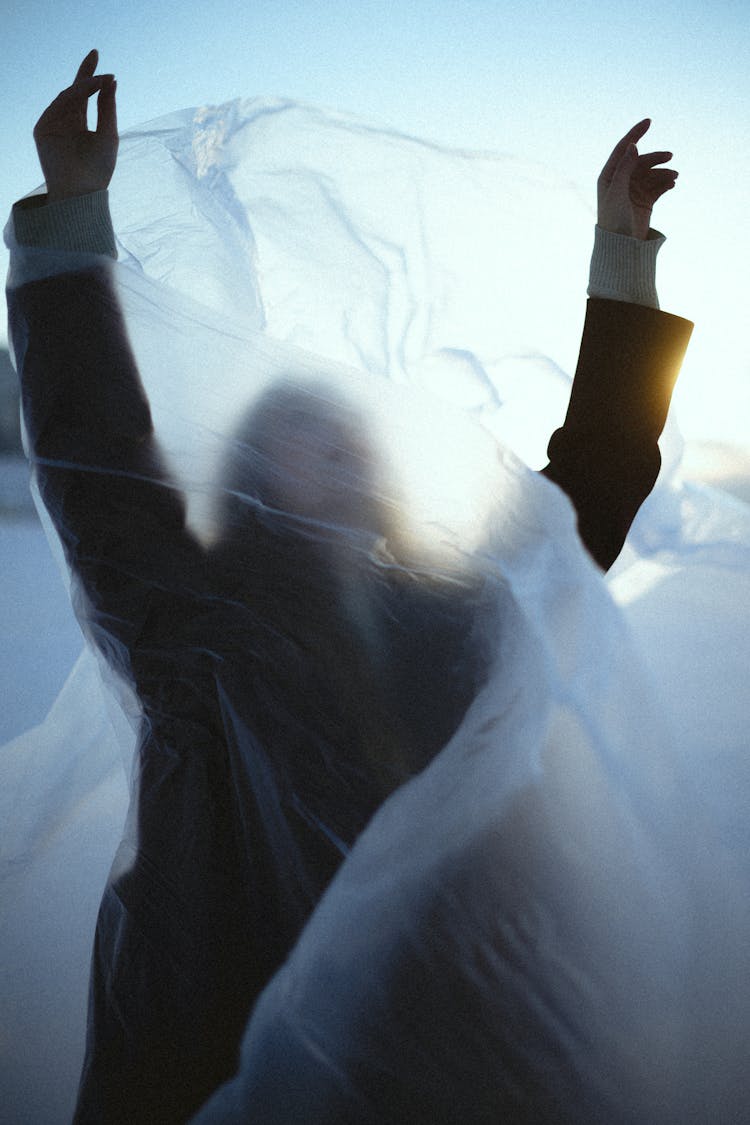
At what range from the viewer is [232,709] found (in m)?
0.48

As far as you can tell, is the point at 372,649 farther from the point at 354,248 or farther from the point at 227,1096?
the point at 354,248

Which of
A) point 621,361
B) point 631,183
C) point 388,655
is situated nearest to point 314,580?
point 388,655

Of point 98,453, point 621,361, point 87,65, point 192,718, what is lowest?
point 192,718

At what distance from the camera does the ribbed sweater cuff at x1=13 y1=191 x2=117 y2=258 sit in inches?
20.7

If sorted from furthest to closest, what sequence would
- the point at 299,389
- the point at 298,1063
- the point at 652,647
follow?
the point at 652,647, the point at 299,389, the point at 298,1063

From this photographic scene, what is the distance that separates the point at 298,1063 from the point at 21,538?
935 millimetres

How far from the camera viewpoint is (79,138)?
0.54 m

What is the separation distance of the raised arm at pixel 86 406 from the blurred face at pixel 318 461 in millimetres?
71

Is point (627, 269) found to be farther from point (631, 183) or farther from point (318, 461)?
point (318, 461)

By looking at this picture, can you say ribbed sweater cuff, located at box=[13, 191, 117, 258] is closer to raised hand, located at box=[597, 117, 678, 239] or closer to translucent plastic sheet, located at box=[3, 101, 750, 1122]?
translucent plastic sheet, located at box=[3, 101, 750, 1122]

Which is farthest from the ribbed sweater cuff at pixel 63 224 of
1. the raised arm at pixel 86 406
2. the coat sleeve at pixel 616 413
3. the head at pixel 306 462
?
the coat sleeve at pixel 616 413

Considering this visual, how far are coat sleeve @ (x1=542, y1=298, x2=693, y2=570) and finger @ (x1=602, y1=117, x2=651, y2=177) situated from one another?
0.11 meters

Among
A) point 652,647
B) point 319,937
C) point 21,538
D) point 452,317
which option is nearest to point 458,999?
point 319,937

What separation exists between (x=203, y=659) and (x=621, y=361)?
1.22 ft
